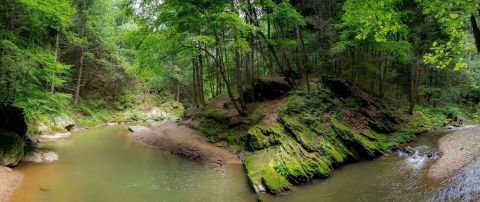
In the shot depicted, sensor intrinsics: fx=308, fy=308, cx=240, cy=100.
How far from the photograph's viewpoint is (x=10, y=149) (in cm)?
1162

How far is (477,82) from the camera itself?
30359 millimetres

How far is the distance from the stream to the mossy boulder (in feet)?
1.25

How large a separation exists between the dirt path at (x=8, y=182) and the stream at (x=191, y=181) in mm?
195

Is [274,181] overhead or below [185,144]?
overhead

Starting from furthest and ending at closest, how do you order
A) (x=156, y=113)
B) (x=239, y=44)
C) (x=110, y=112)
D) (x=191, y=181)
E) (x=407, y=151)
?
(x=156, y=113), (x=110, y=112), (x=239, y=44), (x=407, y=151), (x=191, y=181)

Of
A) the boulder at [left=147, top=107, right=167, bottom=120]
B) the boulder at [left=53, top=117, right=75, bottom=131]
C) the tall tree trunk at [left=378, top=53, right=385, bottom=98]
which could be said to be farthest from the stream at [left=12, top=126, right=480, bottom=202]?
the boulder at [left=147, top=107, right=167, bottom=120]

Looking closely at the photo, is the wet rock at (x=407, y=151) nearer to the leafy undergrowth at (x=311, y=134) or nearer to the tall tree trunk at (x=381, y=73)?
the leafy undergrowth at (x=311, y=134)

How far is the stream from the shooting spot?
944cm

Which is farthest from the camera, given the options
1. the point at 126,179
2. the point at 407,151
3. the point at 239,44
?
the point at 239,44

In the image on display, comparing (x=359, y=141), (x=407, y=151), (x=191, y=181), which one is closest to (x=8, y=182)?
(x=191, y=181)

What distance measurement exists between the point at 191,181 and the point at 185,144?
5.71 meters

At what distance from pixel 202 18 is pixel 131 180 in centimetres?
885

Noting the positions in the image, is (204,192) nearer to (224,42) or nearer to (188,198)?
(188,198)

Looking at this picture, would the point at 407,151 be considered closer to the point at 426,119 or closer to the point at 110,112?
the point at 426,119
